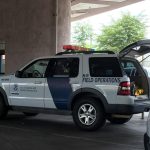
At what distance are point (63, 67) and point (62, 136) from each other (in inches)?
84.9

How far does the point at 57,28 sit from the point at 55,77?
767cm

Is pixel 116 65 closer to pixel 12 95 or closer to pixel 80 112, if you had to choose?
pixel 80 112

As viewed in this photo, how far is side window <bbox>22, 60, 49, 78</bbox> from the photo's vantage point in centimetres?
1148

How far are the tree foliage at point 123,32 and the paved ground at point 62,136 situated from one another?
36.0 m

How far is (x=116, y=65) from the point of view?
10352mm

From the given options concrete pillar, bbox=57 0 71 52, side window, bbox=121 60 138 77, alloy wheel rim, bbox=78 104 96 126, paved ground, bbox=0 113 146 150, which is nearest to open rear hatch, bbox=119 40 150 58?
side window, bbox=121 60 138 77

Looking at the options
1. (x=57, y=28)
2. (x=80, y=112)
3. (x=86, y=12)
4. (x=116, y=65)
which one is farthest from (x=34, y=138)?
(x=86, y=12)

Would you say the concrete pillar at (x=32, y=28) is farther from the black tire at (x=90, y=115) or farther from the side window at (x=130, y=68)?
the black tire at (x=90, y=115)

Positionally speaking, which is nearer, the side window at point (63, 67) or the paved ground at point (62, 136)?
the paved ground at point (62, 136)

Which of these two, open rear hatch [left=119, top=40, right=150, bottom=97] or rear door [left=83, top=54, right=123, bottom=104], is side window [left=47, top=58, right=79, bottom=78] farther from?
open rear hatch [left=119, top=40, right=150, bottom=97]

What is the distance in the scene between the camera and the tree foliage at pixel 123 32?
48.2 metres

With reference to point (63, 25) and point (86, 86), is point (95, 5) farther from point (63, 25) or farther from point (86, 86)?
point (86, 86)

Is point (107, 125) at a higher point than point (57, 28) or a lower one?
lower

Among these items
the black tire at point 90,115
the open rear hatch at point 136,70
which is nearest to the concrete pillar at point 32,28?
the open rear hatch at point 136,70
